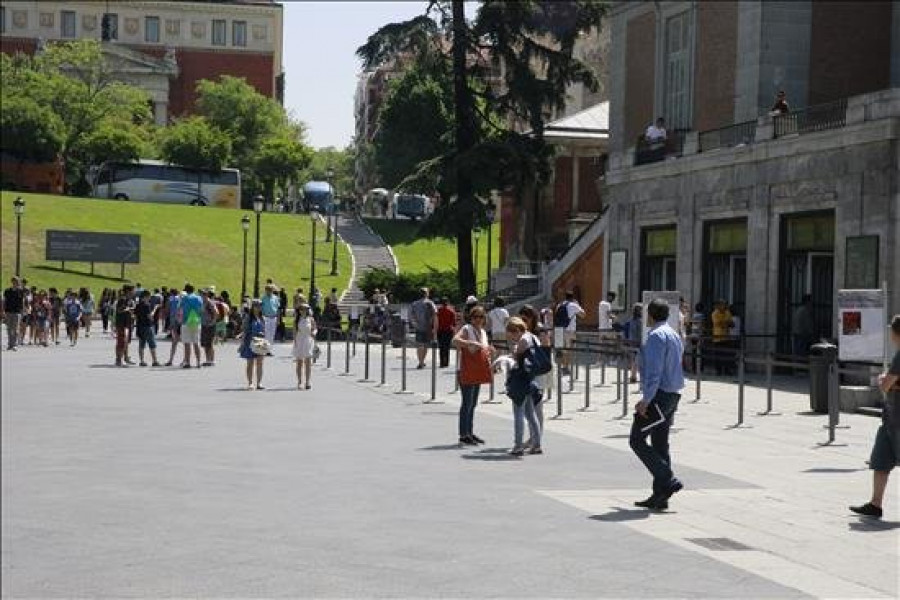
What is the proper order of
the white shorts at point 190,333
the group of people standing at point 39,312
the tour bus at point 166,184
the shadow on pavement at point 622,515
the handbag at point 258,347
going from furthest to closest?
the tour bus at point 166,184
the group of people standing at point 39,312
the white shorts at point 190,333
the handbag at point 258,347
the shadow on pavement at point 622,515

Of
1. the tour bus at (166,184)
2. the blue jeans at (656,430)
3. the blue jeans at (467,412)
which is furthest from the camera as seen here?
the tour bus at (166,184)

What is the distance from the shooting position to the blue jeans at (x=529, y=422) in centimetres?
1611

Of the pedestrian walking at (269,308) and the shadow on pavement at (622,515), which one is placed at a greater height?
the pedestrian walking at (269,308)

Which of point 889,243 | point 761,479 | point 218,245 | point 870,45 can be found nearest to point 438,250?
point 218,245

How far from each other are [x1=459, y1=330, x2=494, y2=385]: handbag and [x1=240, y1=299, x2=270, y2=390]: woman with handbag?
8.22 metres

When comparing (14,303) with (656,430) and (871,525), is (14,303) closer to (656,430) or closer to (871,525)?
(656,430)

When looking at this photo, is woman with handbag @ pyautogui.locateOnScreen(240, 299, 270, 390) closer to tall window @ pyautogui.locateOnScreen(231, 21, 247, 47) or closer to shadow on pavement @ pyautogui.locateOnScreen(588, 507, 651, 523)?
shadow on pavement @ pyautogui.locateOnScreen(588, 507, 651, 523)

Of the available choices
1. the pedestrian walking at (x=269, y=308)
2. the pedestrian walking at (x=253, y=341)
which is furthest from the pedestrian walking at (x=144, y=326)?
the pedestrian walking at (x=253, y=341)

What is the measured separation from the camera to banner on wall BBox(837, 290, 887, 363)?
68.8ft

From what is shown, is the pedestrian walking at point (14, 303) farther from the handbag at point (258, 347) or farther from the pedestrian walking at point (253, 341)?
the handbag at point (258, 347)

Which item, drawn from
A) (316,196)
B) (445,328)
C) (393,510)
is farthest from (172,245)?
(393,510)

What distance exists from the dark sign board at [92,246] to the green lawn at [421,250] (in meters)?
18.3

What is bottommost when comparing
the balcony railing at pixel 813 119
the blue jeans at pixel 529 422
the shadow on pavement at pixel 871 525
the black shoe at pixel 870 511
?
the shadow on pavement at pixel 871 525

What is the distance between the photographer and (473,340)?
17.7 m
